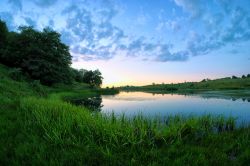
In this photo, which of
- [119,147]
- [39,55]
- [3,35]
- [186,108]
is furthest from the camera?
[3,35]

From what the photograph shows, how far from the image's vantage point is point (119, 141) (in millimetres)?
7836

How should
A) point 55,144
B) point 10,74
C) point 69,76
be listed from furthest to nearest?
1. point 69,76
2. point 10,74
3. point 55,144

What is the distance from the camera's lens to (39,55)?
54.1 metres

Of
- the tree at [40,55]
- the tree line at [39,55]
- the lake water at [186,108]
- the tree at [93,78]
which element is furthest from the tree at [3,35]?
the tree at [93,78]

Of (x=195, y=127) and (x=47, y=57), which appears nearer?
(x=195, y=127)

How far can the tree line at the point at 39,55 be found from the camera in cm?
5269

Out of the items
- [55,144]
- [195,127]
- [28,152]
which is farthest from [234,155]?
[28,152]

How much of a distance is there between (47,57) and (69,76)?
6.45 m

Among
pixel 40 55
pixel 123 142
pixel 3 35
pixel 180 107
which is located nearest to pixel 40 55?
pixel 40 55

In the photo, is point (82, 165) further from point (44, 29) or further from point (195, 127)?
point (44, 29)

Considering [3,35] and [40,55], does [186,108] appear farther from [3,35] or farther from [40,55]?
[3,35]

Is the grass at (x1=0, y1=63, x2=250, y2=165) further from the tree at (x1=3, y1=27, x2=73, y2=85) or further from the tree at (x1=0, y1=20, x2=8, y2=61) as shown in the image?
the tree at (x1=0, y1=20, x2=8, y2=61)

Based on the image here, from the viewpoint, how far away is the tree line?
173 feet

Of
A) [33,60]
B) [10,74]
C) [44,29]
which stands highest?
[44,29]
